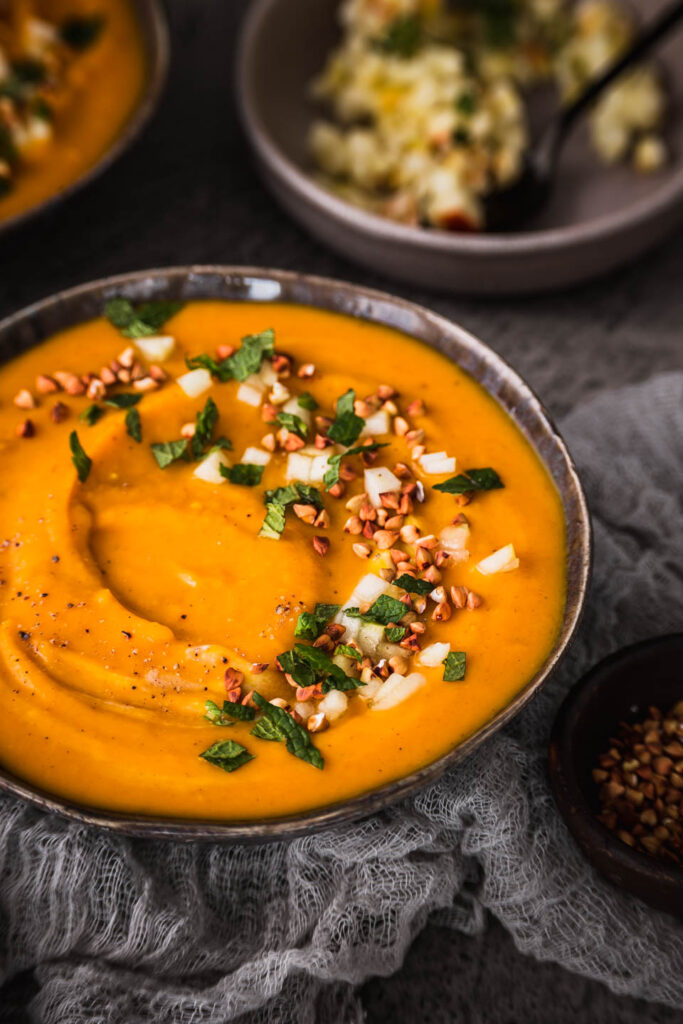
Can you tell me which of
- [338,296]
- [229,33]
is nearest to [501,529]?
[338,296]

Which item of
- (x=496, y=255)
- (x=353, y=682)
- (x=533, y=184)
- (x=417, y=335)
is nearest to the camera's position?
(x=353, y=682)

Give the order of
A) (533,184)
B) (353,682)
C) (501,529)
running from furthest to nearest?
(533,184)
(501,529)
(353,682)

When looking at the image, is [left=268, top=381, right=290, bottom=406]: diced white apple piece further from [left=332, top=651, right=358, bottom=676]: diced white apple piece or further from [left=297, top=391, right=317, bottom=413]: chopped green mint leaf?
[left=332, top=651, right=358, bottom=676]: diced white apple piece

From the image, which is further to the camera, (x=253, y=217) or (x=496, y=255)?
(x=253, y=217)

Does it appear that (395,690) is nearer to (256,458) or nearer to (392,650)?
(392,650)

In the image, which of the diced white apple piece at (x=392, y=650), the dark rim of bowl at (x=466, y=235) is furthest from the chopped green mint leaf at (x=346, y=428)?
the dark rim of bowl at (x=466, y=235)

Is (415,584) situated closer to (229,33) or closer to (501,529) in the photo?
(501,529)

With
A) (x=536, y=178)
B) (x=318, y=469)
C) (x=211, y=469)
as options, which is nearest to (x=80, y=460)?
(x=211, y=469)

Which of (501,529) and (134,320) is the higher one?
(134,320)
